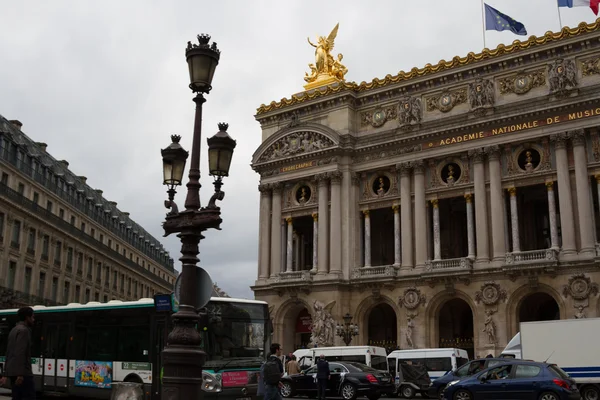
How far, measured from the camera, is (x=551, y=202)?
37.3m

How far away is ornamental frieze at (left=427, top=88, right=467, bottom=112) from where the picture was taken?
41.3 metres

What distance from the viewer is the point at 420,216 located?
41.4m

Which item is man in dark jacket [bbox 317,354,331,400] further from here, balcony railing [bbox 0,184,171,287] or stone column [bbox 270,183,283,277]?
balcony railing [bbox 0,184,171,287]

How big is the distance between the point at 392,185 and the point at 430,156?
335 cm

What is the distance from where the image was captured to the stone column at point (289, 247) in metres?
45.8

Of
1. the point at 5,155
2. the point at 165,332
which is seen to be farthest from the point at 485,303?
the point at 5,155

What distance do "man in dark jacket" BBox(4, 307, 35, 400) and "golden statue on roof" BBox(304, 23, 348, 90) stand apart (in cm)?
3993

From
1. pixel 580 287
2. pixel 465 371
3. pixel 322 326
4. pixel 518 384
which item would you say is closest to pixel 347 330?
pixel 322 326

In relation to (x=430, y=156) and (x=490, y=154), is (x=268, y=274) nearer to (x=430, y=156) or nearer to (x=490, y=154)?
(x=430, y=156)

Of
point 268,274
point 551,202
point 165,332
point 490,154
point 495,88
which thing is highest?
point 495,88

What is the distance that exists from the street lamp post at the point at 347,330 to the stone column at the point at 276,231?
684cm

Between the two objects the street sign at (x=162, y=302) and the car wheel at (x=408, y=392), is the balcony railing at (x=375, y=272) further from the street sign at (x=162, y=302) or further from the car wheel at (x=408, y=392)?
the street sign at (x=162, y=302)

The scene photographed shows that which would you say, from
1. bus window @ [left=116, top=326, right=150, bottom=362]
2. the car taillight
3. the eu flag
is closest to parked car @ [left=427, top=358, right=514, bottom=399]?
the car taillight

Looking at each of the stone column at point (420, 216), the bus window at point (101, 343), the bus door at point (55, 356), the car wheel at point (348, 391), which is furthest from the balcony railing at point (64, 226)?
the car wheel at point (348, 391)
